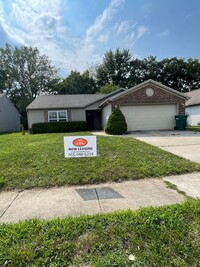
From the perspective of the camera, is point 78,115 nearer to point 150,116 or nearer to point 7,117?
point 150,116

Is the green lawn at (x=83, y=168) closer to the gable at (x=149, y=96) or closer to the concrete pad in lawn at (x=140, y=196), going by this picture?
the concrete pad in lawn at (x=140, y=196)

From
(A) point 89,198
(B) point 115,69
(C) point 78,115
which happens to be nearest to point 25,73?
(B) point 115,69

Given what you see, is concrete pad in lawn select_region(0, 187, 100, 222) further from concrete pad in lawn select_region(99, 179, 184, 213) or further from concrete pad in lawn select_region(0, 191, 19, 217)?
concrete pad in lawn select_region(99, 179, 184, 213)

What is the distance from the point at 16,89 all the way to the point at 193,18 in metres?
33.1

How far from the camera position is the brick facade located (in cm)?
1541

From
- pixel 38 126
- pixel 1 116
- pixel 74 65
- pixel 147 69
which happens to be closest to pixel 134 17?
pixel 38 126

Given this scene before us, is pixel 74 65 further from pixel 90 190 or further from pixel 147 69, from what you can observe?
pixel 90 190

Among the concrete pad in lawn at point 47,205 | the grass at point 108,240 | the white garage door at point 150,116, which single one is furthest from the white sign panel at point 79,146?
the white garage door at point 150,116

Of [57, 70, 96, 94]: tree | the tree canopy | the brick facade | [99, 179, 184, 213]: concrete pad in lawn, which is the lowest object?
[99, 179, 184, 213]: concrete pad in lawn

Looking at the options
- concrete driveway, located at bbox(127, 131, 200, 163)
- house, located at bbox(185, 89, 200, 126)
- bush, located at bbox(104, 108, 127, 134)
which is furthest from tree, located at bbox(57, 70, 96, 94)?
concrete driveway, located at bbox(127, 131, 200, 163)

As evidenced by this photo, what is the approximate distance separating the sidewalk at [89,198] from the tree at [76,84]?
3279 centimetres

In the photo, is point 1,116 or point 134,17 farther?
point 1,116

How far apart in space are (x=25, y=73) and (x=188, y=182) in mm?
40625

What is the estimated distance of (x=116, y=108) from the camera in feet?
49.2
